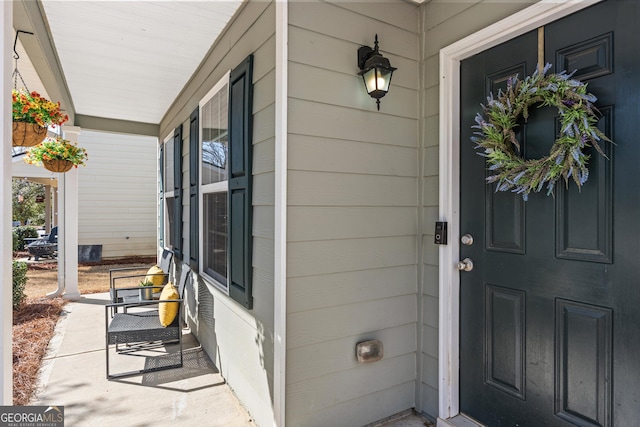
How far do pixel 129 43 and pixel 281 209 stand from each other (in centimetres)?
226

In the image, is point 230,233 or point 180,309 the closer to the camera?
point 230,233

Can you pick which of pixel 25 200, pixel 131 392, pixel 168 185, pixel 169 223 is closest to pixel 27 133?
pixel 131 392

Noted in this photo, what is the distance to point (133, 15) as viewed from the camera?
255 centimetres

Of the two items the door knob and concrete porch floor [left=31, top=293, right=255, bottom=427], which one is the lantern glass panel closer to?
the door knob

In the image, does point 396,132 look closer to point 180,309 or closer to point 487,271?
point 487,271

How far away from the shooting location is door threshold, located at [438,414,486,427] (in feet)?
6.54

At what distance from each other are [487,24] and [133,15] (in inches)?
91.9

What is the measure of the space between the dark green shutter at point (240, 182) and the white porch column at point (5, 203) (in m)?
1.12

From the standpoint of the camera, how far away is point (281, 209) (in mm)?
1863

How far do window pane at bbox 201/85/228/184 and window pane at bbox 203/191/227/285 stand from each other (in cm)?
18

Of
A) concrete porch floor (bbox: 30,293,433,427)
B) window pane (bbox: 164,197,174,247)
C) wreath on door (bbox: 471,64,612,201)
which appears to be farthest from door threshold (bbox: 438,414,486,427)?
window pane (bbox: 164,197,174,247)

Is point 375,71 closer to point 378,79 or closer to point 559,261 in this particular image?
point 378,79

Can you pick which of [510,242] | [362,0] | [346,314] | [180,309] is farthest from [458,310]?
[180,309]

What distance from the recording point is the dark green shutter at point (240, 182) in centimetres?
223
